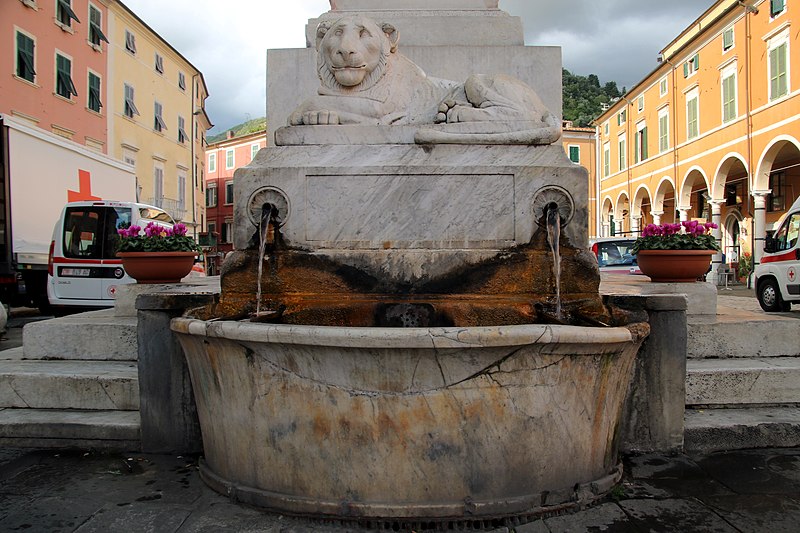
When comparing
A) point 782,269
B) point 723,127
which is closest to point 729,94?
point 723,127

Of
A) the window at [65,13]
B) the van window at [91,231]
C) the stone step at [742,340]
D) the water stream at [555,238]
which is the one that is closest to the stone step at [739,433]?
the stone step at [742,340]

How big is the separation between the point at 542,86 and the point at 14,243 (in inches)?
422

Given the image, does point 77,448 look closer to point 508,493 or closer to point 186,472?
point 186,472

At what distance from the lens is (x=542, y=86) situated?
546cm

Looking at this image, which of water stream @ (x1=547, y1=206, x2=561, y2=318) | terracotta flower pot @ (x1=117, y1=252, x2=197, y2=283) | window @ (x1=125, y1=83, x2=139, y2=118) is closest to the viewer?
water stream @ (x1=547, y1=206, x2=561, y2=318)

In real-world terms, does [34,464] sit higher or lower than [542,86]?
lower

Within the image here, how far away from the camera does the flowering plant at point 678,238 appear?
4.93m

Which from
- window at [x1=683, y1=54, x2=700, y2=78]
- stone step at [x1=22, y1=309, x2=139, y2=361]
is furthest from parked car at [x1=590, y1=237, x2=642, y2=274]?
window at [x1=683, y1=54, x2=700, y2=78]

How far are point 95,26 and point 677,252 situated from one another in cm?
2765

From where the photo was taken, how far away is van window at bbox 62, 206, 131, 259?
10.8 meters

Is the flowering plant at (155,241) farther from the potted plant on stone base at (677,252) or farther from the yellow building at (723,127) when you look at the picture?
the yellow building at (723,127)

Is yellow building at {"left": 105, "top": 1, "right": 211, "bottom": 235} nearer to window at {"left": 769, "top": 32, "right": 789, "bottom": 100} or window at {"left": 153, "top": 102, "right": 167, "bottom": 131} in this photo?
window at {"left": 153, "top": 102, "right": 167, "bottom": 131}

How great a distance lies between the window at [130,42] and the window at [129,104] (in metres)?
1.82

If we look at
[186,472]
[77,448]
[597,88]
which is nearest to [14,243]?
[77,448]
